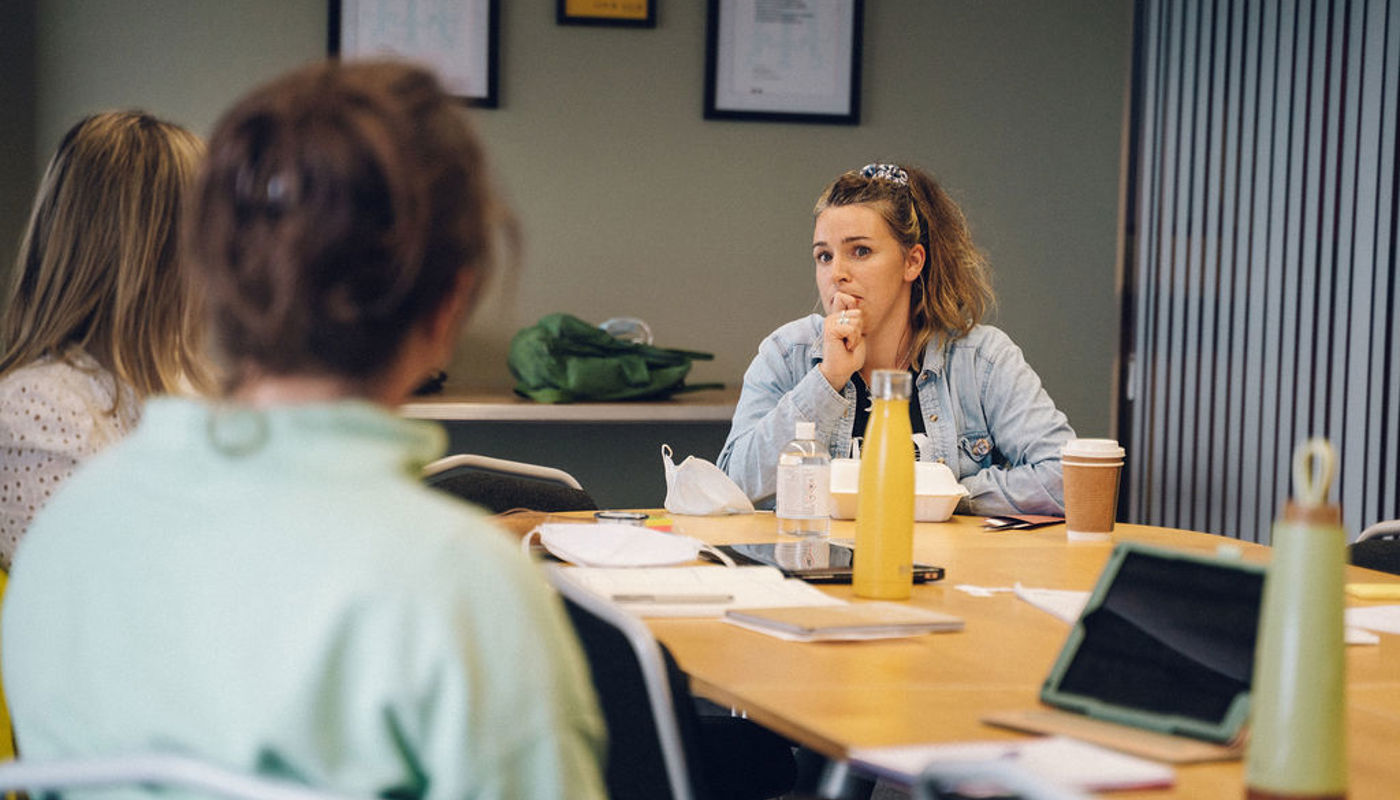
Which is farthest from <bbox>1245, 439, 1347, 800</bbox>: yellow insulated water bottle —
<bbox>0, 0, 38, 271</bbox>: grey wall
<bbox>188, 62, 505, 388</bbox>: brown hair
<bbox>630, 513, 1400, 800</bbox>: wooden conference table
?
<bbox>0, 0, 38, 271</bbox>: grey wall

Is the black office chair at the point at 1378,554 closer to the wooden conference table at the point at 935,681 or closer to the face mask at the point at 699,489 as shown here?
the wooden conference table at the point at 935,681

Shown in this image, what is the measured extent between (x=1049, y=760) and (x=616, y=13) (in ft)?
10.00

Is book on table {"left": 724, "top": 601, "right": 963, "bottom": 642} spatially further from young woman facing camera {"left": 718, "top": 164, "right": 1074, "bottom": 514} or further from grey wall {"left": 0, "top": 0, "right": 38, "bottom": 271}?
grey wall {"left": 0, "top": 0, "right": 38, "bottom": 271}

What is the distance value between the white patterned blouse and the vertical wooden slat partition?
264cm

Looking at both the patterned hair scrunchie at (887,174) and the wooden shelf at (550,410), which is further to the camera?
the wooden shelf at (550,410)

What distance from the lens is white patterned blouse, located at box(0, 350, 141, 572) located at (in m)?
1.48

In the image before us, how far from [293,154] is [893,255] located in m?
2.02

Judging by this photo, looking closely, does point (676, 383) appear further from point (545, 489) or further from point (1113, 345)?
point (1113, 345)


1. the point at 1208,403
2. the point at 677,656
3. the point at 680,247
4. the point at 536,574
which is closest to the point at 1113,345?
the point at 1208,403

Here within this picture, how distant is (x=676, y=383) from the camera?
343 centimetres

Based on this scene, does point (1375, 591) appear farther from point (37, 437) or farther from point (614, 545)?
point (37, 437)

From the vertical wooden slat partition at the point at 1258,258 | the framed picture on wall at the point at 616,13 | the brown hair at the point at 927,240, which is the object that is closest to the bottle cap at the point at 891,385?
the brown hair at the point at 927,240

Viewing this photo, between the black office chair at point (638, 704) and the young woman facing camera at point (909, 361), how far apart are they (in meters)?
1.12

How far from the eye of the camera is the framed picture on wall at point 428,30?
3555 mm
